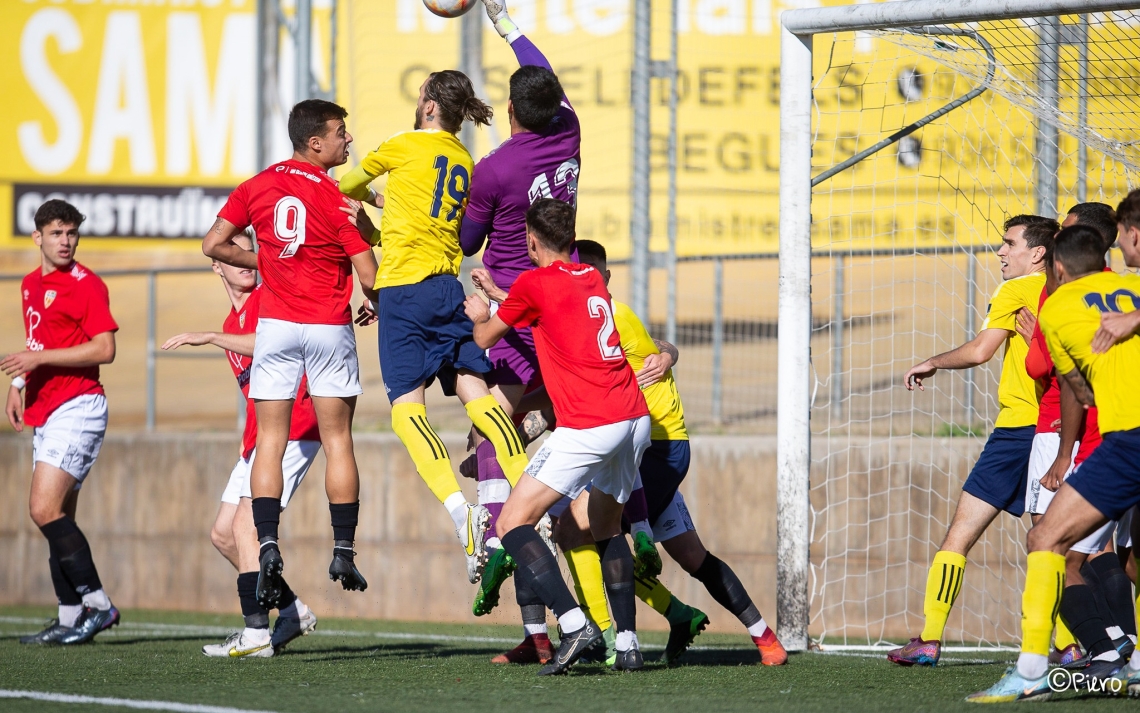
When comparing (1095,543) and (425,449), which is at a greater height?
(425,449)

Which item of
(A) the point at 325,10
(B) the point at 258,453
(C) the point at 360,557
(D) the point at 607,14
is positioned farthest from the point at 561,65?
(B) the point at 258,453

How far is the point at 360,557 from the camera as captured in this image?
11.2 meters

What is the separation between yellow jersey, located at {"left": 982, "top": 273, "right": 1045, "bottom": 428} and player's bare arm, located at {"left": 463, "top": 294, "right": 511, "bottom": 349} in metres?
2.38

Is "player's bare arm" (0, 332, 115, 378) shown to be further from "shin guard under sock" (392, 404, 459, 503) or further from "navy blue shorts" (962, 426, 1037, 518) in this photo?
"navy blue shorts" (962, 426, 1037, 518)

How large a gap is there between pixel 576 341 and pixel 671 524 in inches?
55.0

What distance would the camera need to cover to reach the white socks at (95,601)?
25.8 ft

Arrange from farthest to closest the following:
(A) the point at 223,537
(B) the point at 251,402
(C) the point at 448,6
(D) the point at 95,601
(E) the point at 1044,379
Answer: (D) the point at 95,601 → (A) the point at 223,537 → (B) the point at 251,402 → (C) the point at 448,6 → (E) the point at 1044,379

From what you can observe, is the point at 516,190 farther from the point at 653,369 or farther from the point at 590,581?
the point at 590,581

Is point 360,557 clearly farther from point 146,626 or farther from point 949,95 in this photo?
point 949,95

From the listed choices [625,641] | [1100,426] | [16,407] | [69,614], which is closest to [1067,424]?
[1100,426]

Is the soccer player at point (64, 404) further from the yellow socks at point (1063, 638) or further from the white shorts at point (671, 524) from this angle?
the yellow socks at point (1063, 638)

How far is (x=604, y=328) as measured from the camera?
18.5 ft

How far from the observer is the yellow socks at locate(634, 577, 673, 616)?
21.2ft

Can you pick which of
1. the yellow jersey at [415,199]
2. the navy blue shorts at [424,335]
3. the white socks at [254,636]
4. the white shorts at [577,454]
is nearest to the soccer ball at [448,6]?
the yellow jersey at [415,199]
